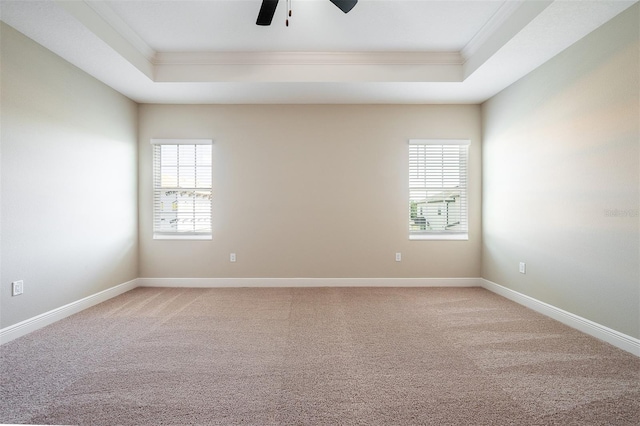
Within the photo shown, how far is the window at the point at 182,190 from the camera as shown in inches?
173

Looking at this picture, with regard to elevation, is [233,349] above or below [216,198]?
below

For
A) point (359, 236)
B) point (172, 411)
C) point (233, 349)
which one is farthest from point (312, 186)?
point (172, 411)

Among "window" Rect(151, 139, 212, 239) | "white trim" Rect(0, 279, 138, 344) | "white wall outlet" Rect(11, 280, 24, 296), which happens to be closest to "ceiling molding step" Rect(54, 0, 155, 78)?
"window" Rect(151, 139, 212, 239)

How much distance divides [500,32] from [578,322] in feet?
9.11

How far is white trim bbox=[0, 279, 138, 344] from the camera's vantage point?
2.54 m

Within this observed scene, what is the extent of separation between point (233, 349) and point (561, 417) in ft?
6.78

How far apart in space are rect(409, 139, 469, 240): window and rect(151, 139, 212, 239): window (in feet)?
9.79

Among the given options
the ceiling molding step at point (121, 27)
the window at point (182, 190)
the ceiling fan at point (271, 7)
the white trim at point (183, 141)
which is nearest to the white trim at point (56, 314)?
the window at point (182, 190)

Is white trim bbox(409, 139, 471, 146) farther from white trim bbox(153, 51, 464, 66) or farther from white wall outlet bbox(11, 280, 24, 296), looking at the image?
white wall outlet bbox(11, 280, 24, 296)

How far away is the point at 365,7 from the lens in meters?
2.75

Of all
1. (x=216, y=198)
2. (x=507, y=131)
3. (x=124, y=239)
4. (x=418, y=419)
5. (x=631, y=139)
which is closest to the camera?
(x=418, y=419)

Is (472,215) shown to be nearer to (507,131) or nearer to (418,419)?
(507,131)

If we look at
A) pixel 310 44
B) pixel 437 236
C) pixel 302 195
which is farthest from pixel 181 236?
pixel 437 236

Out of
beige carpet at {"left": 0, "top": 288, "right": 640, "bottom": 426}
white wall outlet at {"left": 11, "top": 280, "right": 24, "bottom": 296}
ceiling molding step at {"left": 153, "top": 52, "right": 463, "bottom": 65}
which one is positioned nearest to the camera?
beige carpet at {"left": 0, "top": 288, "right": 640, "bottom": 426}
